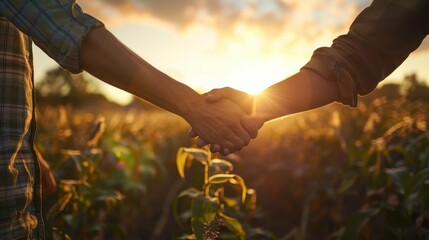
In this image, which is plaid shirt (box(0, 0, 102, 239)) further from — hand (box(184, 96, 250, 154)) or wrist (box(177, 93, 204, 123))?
hand (box(184, 96, 250, 154))

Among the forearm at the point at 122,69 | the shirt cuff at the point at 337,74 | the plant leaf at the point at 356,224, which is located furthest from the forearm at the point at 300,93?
the plant leaf at the point at 356,224

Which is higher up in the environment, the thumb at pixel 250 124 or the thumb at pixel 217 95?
the thumb at pixel 217 95

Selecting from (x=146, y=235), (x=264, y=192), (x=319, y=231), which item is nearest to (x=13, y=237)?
(x=146, y=235)

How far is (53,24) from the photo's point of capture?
1160 mm

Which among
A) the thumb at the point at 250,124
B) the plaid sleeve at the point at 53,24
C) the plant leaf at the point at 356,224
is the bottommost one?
the plant leaf at the point at 356,224

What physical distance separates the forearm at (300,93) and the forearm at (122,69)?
1.66 feet

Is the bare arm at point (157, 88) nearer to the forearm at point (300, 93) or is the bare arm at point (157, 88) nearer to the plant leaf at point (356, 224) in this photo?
the forearm at point (300, 93)

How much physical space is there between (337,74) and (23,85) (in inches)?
44.1

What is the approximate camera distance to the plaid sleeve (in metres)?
1.14

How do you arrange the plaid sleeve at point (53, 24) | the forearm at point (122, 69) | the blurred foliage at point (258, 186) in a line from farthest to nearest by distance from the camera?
the blurred foliage at point (258, 186)
the forearm at point (122, 69)
the plaid sleeve at point (53, 24)

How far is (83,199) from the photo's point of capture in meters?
2.43

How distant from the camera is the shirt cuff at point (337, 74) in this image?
5.53ft

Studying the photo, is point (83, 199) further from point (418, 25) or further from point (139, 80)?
point (418, 25)

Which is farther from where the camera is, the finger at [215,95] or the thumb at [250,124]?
the thumb at [250,124]
